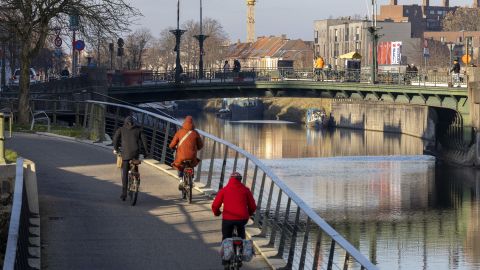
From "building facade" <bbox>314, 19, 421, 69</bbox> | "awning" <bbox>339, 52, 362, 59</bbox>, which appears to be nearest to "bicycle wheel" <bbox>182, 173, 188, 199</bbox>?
"awning" <bbox>339, 52, 362, 59</bbox>

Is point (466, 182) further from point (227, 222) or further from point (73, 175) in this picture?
point (227, 222)

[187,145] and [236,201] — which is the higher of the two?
[187,145]

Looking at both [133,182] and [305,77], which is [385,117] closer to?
[305,77]

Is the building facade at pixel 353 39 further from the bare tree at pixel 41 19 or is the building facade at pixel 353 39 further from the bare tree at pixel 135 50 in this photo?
the bare tree at pixel 41 19

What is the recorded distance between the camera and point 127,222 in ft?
56.0

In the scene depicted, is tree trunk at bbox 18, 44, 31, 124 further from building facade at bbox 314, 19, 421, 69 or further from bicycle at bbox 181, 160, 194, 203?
building facade at bbox 314, 19, 421, 69

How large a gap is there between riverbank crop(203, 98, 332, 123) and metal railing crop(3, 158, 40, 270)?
10321 centimetres

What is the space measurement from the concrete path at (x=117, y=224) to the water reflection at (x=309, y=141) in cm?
4876

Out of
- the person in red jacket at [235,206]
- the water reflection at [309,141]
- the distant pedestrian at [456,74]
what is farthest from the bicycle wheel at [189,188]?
the distant pedestrian at [456,74]

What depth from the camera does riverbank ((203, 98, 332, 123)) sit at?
121312mm

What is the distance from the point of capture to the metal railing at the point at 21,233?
347 inches

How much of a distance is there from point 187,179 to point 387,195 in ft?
108

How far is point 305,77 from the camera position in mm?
74938

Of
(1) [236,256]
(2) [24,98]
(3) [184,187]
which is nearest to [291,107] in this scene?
(2) [24,98]
